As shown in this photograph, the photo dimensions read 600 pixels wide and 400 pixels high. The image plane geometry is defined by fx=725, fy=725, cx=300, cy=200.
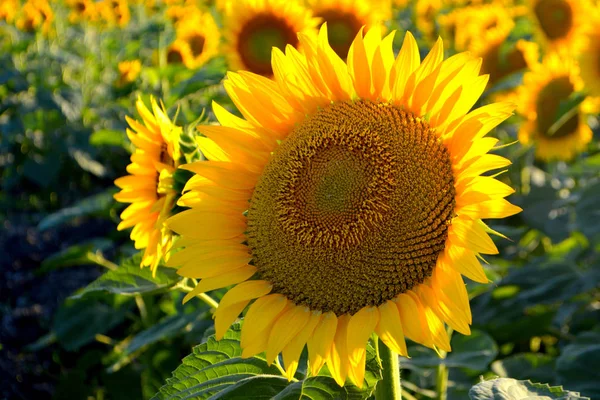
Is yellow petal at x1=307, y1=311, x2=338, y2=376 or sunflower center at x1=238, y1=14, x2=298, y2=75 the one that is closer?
yellow petal at x1=307, y1=311, x2=338, y2=376

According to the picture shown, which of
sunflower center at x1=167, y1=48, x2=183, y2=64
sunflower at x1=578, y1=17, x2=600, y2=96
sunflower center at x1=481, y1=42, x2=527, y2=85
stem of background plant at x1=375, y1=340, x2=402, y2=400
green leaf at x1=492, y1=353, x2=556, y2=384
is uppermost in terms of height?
sunflower at x1=578, y1=17, x2=600, y2=96

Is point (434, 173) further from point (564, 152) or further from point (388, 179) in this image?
point (564, 152)

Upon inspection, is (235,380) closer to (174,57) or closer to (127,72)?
(174,57)

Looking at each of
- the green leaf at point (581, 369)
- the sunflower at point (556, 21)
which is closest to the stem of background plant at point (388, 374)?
the green leaf at point (581, 369)

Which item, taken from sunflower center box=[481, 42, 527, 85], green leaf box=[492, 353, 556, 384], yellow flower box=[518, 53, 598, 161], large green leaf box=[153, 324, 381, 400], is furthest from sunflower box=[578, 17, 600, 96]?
large green leaf box=[153, 324, 381, 400]

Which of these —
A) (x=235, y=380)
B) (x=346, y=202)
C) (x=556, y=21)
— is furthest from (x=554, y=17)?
(x=235, y=380)

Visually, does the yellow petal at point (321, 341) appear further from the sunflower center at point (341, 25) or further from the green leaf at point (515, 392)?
the sunflower center at point (341, 25)

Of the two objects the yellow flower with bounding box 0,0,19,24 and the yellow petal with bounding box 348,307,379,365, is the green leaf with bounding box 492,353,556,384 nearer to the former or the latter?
the yellow petal with bounding box 348,307,379,365
